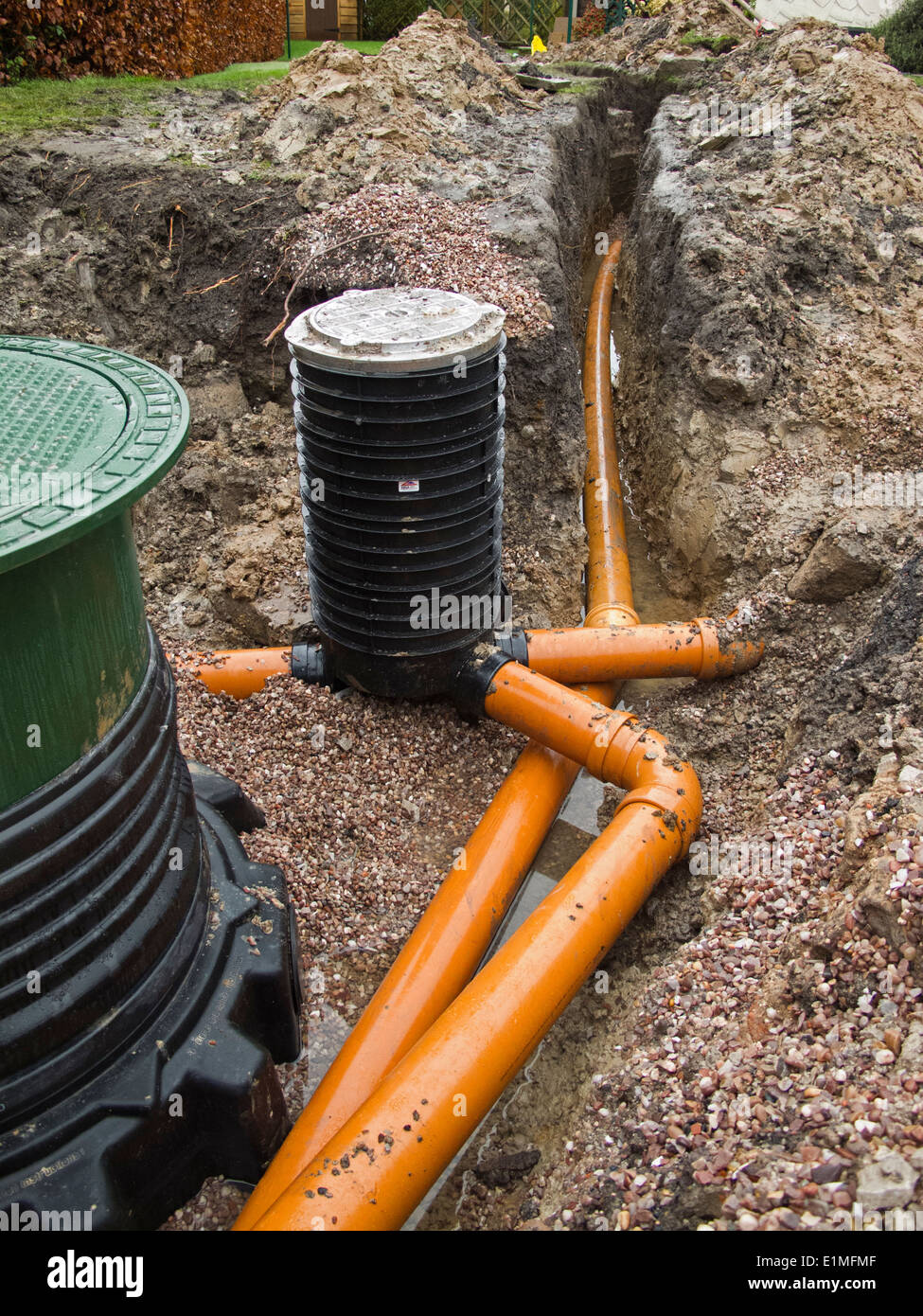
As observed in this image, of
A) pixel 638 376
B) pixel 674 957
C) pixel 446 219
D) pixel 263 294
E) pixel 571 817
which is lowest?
pixel 571 817

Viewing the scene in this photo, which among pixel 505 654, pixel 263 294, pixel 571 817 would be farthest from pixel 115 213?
pixel 571 817

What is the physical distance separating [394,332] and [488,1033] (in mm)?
2533

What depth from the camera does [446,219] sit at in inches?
229

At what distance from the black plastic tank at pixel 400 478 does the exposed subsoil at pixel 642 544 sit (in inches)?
17.0

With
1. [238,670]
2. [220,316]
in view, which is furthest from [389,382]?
[220,316]

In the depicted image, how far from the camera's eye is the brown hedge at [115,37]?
8.45m

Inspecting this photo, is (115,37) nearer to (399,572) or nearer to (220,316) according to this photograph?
(220,316)

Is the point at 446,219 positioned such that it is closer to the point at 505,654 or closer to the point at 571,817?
the point at 505,654

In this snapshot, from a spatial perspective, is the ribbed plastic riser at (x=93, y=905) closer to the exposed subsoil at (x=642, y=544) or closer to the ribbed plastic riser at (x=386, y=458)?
the exposed subsoil at (x=642, y=544)

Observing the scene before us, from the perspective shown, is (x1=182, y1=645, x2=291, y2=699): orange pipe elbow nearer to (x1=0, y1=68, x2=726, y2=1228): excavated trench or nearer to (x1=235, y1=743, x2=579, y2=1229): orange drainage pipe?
(x1=0, y1=68, x2=726, y2=1228): excavated trench

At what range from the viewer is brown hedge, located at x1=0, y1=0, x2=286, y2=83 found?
8453mm

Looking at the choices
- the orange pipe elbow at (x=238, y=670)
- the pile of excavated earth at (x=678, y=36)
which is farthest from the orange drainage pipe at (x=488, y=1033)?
the pile of excavated earth at (x=678, y=36)

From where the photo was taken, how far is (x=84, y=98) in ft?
26.4

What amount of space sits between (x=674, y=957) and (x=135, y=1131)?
1.72 meters
